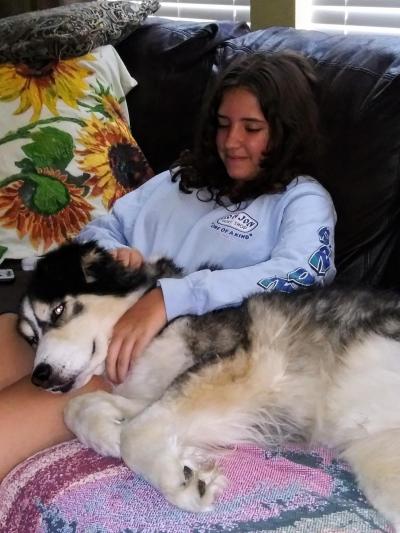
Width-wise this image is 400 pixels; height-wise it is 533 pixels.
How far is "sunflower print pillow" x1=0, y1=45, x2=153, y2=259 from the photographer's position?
8.12ft

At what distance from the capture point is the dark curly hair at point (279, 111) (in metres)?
1.99

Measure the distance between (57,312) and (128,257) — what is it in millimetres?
251

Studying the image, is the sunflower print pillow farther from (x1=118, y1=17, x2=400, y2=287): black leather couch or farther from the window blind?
the window blind

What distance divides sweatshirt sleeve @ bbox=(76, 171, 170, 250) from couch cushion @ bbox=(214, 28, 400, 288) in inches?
21.5

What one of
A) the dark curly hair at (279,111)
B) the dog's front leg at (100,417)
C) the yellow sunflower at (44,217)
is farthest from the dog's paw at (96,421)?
the yellow sunflower at (44,217)

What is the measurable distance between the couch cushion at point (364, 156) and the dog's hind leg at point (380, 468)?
660mm

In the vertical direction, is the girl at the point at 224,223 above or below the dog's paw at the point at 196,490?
above

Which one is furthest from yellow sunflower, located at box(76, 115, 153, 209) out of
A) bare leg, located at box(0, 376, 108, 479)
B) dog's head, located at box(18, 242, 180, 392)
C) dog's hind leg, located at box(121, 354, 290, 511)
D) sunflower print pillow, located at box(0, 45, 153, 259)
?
dog's hind leg, located at box(121, 354, 290, 511)

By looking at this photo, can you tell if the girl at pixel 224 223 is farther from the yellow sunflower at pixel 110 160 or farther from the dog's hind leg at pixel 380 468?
the dog's hind leg at pixel 380 468

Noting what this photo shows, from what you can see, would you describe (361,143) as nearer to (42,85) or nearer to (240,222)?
(240,222)

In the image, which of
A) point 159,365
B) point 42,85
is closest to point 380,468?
point 159,365

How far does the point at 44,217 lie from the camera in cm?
248

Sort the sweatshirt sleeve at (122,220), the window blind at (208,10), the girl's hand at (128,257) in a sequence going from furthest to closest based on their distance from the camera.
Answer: the window blind at (208,10)
the sweatshirt sleeve at (122,220)
the girl's hand at (128,257)

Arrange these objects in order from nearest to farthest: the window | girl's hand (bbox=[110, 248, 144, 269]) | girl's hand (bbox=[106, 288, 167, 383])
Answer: girl's hand (bbox=[106, 288, 167, 383]), girl's hand (bbox=[110, 248, 144, 269]), the window
